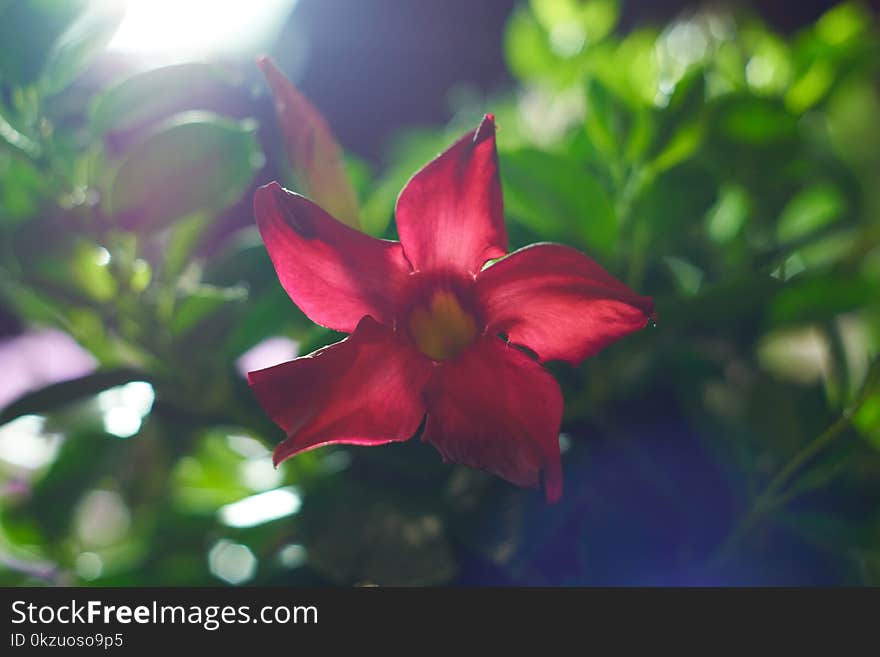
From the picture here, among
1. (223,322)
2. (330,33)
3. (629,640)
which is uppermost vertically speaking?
(330,33)

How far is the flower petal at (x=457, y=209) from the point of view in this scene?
0.25 m

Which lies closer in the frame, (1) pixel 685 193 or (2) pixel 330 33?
(1) pixel 685 193

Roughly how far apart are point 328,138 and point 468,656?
249 millimetres

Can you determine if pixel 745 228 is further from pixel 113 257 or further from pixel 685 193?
pixel 113 257

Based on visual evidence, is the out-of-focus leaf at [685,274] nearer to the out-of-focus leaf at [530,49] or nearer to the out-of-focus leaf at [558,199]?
the out-of-focus leaf at [558,199]

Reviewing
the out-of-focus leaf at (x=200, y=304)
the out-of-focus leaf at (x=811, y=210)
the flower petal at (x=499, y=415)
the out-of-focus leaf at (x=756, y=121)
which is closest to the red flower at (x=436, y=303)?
the flower petal at (x=499, y=415)

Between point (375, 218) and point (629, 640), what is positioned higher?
point (375, 218)

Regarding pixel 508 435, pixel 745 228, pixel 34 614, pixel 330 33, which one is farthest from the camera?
pixel 330 33

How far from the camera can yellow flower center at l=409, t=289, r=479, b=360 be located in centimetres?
29

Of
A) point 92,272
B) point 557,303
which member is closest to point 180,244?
point 92,272

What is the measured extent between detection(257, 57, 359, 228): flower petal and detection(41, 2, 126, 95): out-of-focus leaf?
14cm

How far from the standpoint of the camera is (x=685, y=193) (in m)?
0.39

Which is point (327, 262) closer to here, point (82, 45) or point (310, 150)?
point (310, 150)

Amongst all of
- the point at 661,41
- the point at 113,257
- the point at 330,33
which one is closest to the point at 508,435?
the point at 113,257
